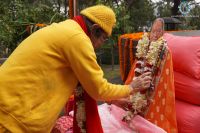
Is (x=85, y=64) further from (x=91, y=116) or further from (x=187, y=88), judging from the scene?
(x=187, y=88)

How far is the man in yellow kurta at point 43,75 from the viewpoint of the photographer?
2.03m

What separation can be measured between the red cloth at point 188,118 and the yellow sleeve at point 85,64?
1.78 m

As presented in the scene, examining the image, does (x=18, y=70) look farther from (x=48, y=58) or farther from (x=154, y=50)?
(x=154, y=50)

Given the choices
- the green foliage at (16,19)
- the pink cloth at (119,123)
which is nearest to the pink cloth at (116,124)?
the pink cloth at (119,123)

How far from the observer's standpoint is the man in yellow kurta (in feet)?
6.64

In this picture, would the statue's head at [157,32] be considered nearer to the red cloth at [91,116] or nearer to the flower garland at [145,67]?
the flower garland at [145,67]

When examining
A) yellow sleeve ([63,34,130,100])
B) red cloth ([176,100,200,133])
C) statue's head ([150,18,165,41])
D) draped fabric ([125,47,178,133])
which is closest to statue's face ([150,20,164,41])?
statue's head ([150,18,165,41])

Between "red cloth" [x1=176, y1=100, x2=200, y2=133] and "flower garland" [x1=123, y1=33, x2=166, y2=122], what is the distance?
2.03 feet

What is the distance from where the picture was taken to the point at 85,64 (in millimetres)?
2023

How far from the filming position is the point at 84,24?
7.09ft

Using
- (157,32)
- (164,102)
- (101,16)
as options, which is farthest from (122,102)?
(101,16)

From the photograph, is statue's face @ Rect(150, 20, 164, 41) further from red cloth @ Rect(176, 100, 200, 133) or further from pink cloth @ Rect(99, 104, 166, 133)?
red cloth @ Rect(176, 100, 200, 133)

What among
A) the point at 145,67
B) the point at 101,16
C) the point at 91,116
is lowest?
the point at 91,116

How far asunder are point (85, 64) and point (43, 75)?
22 cm
